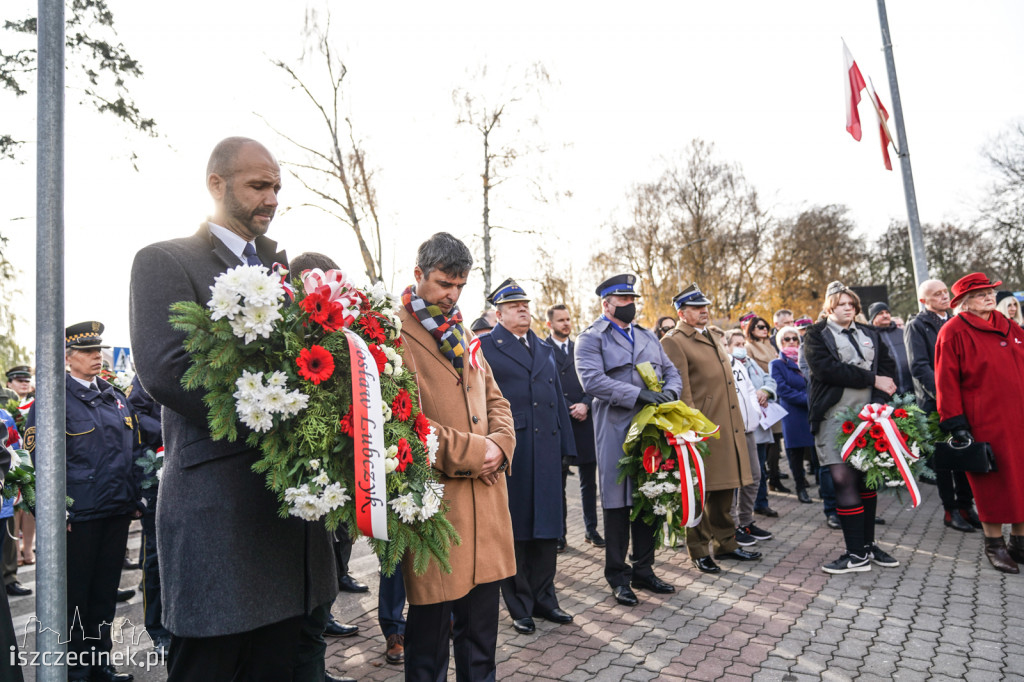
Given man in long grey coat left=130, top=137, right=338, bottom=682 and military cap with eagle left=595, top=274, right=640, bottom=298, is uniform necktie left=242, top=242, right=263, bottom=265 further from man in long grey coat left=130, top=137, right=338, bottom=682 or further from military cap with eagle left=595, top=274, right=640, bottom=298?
military cap with eagle left=595, top=274, right=640, bottom=298

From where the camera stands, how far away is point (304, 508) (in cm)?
204

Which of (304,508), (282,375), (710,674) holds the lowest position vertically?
(710,674)

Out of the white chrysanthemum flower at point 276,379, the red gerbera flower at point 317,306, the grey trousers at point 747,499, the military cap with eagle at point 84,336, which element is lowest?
the grey trousers at point 747,499

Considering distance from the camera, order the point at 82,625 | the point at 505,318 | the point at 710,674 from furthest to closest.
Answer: the point at 505,318, the point at 82,625, the point at 710,674

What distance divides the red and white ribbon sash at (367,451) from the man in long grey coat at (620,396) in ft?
12.2

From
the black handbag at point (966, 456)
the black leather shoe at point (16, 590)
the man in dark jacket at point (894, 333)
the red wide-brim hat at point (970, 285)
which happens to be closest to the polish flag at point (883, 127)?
the man in dark jacket at point (894, 333)

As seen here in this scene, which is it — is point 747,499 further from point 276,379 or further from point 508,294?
point 276,379

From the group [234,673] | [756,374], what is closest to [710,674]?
[234,673]

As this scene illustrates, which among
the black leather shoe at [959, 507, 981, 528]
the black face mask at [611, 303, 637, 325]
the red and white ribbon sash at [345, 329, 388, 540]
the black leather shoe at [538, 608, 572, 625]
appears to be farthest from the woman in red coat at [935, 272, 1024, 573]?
the red and white ribbon sash at [345, 329, 388, 540]

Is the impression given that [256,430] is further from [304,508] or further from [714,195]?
[714,195]

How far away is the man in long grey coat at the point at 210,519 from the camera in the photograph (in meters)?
2.13

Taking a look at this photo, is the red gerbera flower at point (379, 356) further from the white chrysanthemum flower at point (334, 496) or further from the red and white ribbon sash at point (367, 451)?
the white chrysanthemum flower at point (334, 496)

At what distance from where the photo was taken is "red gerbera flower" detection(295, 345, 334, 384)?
210 centimetres

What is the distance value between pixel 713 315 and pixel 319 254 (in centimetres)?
3531
